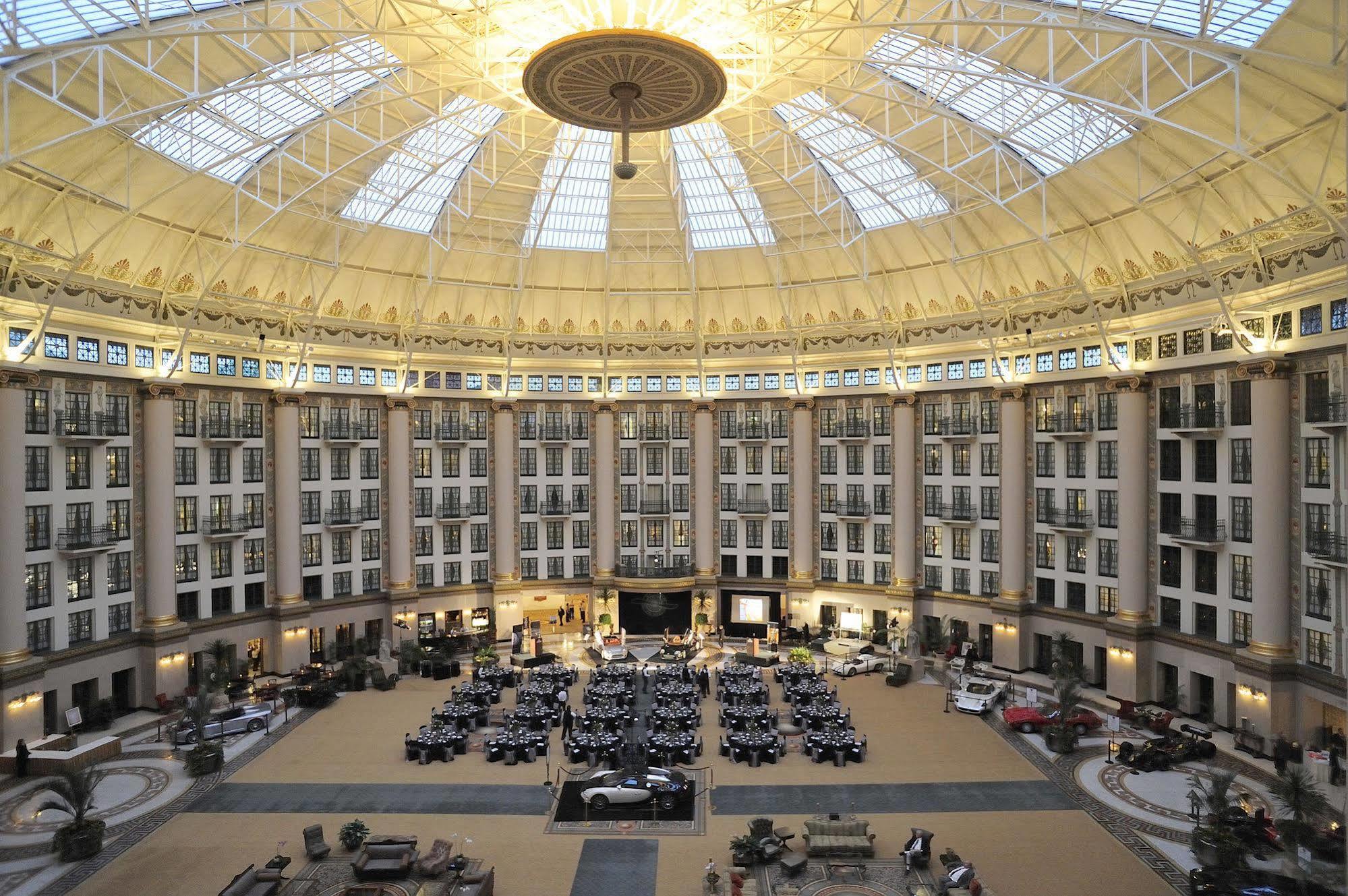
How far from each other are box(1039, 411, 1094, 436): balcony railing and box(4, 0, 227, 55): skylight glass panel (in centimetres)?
3786

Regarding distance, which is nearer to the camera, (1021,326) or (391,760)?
(391,760)

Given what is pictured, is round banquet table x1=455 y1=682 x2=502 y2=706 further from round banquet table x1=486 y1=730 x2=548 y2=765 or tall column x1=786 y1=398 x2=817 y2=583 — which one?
tall column x1=786 y1=398 x2=817 y2=583

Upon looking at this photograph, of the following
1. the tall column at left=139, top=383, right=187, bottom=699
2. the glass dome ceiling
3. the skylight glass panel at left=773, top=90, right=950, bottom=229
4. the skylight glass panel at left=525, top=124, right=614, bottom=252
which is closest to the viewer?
the glass dome ceiling

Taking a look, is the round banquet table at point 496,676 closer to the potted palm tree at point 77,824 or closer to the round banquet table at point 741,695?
the round banquet table at point 741,695

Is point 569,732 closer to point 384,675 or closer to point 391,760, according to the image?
point 391,760

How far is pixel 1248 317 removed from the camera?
31.2 meters

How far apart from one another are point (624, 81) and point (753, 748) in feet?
72.4

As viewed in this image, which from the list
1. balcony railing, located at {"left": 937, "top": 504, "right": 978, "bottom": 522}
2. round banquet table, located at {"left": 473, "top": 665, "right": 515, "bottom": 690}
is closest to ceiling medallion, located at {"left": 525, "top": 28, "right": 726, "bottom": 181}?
round banquet table, located at {"left": 473, "top": 665, "right": 515, "bottom": 690}

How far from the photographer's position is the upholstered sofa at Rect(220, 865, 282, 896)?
64.3 feet

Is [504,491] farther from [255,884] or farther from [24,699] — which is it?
[255,884]

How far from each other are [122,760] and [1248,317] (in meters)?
44.7

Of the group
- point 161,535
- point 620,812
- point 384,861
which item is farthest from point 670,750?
point 161,535

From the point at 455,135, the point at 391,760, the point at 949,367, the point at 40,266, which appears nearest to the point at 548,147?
the point at 455,135

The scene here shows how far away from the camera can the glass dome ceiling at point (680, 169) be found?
24516mm
